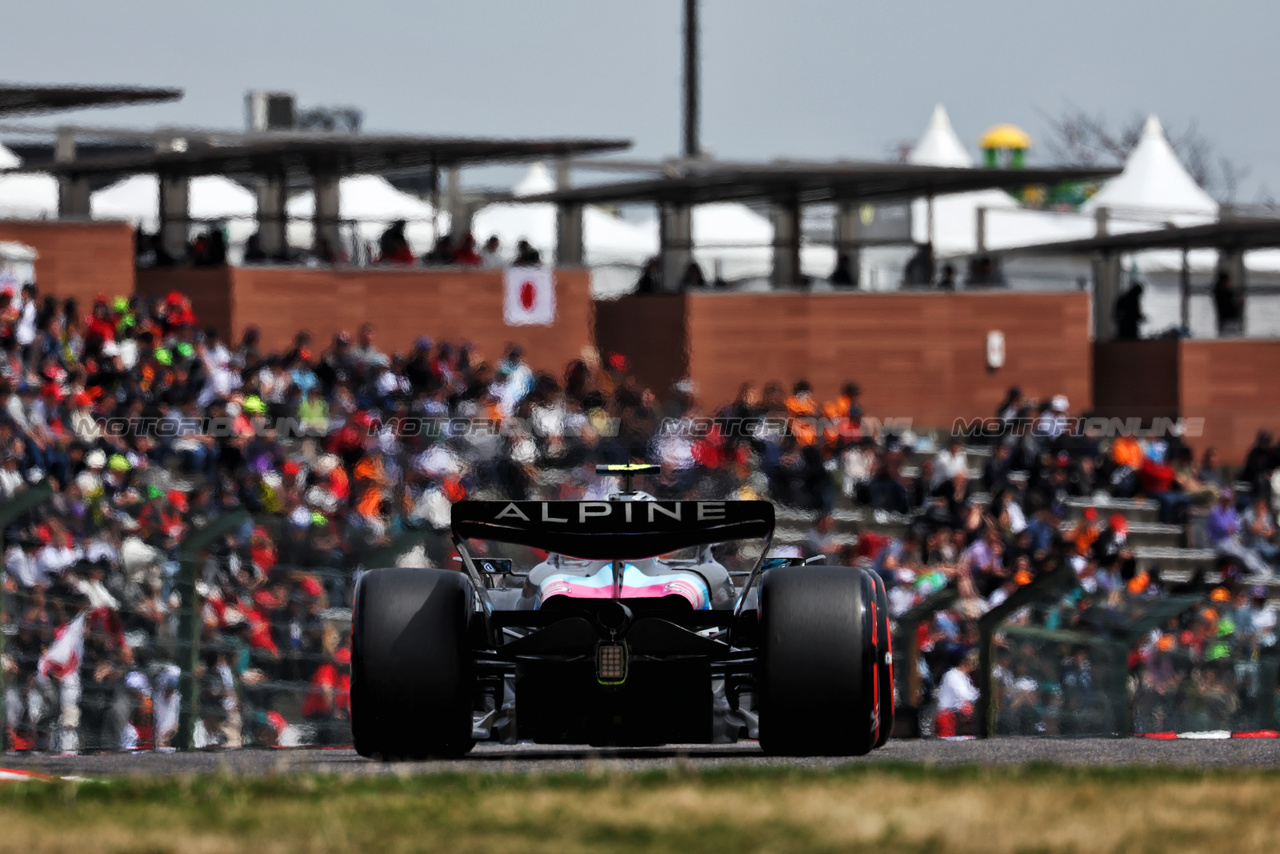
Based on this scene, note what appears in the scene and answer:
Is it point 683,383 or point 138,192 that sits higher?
point 138,192

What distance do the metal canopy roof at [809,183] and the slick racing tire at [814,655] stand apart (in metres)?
18.6

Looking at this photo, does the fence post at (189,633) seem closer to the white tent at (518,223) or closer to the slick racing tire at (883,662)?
the slick racing tire at (883,662)

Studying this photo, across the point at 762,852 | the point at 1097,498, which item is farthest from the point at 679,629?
the point at 1097,498

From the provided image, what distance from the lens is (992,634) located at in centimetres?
1295

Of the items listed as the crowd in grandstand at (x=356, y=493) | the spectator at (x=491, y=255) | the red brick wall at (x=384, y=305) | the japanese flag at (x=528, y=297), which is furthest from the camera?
the japanese flag at (x=528, y=297)

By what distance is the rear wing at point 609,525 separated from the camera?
8289 millimetres

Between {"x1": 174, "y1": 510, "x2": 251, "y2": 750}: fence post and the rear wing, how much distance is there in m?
3.69

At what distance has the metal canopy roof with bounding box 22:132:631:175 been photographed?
82.7ft

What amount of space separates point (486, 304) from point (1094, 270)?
8.78 metres

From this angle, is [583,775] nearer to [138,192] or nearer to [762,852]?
[762,852]

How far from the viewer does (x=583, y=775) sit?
7.32 m

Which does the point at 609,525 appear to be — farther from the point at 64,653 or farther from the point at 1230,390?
the point at 1230,390

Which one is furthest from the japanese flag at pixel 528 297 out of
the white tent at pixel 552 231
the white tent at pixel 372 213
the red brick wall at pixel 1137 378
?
the red brick wall at pixel 1137 378

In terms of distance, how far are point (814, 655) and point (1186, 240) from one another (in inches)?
873
